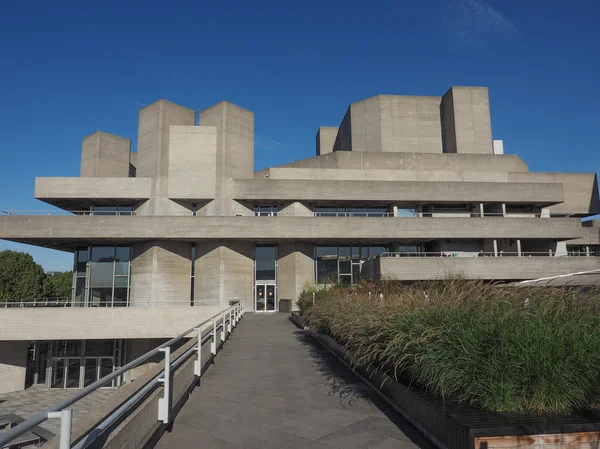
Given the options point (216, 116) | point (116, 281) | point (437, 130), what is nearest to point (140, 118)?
point (216, 116)

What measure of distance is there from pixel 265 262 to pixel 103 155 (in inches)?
657

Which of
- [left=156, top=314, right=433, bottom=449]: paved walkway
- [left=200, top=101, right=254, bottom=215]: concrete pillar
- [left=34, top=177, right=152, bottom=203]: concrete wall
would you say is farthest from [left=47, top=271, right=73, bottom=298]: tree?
[left=156, top=314, right=433, bottom=449]: paved walkway

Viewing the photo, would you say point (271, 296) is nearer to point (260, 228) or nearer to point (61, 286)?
point (260, 228)

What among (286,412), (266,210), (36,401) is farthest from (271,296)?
(286,412)

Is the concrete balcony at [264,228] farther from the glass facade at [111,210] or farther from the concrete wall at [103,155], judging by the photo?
the concrete wall at [103,155]

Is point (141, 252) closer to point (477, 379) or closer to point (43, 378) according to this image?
point (43, 378)

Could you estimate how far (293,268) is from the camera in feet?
109

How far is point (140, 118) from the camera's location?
A: 115 ft

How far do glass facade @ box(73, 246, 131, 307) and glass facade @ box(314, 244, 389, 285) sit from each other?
14.8 metres

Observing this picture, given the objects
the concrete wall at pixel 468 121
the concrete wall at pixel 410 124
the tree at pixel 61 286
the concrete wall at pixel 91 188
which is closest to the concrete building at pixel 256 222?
the concrete wall at pixel 91 188

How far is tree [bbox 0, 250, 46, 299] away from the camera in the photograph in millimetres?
44000

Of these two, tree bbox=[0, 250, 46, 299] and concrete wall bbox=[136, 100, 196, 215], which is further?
tree bbox=[0, 250, 46, 299]

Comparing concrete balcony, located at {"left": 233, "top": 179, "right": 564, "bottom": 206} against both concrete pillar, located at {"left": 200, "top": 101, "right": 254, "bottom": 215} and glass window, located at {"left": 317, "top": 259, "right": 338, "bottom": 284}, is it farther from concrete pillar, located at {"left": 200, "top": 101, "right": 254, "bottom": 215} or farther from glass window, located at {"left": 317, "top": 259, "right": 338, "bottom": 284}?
glass window, located at {"left": 317, "top": 259, "right": 338, "bottom": 284}

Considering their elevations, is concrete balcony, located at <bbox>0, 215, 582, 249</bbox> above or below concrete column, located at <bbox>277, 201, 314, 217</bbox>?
below
